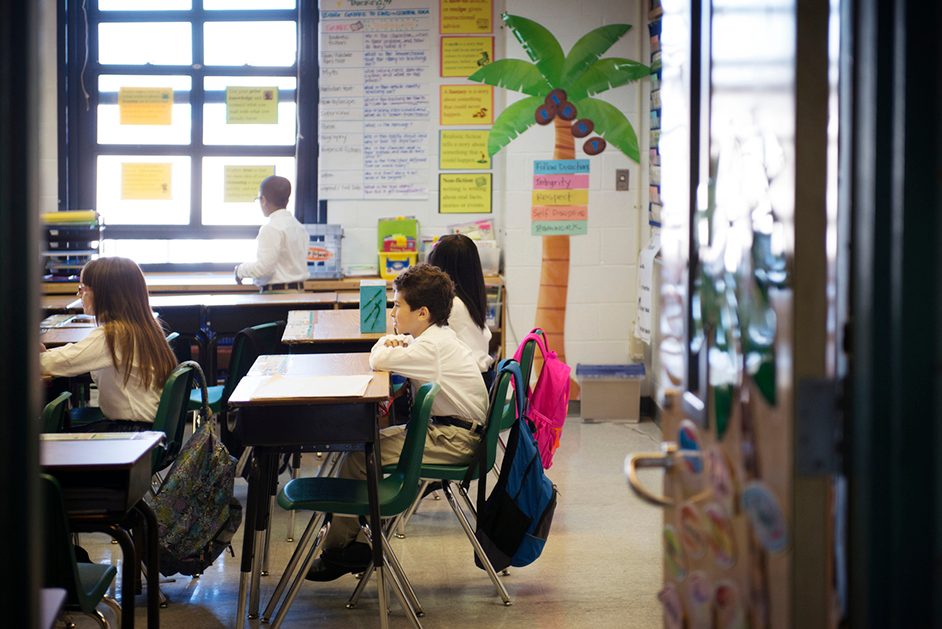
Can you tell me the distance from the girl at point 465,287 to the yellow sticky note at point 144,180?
3078mm

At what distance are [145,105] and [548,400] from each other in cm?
396

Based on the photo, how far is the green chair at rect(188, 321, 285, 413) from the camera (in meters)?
4.59

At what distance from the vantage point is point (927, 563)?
1297 mm

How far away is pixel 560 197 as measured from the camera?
6562 mm

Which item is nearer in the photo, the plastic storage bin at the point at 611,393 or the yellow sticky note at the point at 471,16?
the plastic storage bin at the point at 611,393

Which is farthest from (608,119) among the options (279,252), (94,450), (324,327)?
(94,450)

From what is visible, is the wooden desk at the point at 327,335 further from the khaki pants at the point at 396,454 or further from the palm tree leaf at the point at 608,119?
the palm tree leaf at the point at 608,119

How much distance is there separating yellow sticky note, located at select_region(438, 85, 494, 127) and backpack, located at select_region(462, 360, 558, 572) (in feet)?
11.7

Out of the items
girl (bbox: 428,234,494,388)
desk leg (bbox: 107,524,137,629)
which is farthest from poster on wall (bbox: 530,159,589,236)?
desk leg (bbox: 107,524,137,629)

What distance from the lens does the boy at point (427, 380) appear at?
359 cm

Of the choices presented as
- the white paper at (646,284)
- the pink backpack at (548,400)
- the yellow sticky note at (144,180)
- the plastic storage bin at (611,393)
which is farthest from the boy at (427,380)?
the yellow sticky note at (144,180)

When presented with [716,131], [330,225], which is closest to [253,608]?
[716,131]

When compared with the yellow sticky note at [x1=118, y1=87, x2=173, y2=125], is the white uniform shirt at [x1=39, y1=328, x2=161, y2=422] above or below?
below

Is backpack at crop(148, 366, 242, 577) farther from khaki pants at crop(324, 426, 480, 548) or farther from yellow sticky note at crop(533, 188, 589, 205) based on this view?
yellow sticky note at crop(533, 188, 589, 205)
